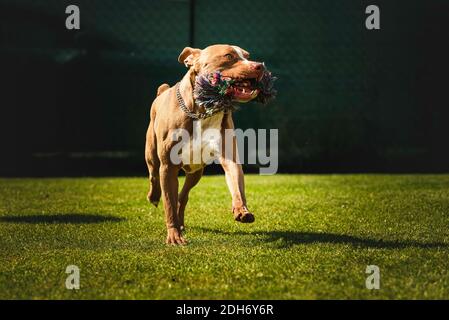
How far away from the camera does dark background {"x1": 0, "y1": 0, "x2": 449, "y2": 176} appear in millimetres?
8570

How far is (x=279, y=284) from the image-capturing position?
3.32 m

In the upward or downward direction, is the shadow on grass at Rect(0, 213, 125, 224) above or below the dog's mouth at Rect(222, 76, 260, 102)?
below

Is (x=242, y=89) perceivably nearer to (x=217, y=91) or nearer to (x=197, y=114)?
(x=217, y=91)

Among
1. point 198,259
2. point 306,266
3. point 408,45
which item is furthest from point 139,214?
point 408,45

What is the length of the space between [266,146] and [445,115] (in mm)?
2337

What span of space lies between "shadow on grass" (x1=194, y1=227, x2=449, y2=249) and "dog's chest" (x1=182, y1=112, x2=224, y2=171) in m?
0.67

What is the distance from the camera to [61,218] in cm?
545

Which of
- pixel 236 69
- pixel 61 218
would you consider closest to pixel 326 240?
pixel 236 69

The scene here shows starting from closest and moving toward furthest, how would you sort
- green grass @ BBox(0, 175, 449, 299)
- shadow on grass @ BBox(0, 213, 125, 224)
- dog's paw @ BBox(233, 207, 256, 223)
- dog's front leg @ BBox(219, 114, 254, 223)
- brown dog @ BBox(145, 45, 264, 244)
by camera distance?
green grass @ BBox(0, 175, 449, 299) → dog's paw @ BBox(233, 207, 256, 223) → dog's front leg @ BBox(219, 114, 254, 223) → brown dog @ BBox(145, 45, 264, 244) → shadow on grass @ BBox(0, 213, 125, 224)

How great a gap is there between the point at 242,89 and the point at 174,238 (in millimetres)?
1001

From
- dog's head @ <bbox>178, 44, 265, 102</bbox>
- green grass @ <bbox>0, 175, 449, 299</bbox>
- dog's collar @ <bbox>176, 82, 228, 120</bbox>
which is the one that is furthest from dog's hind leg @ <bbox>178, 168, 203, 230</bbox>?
dog's head @ <bbox>178, 44, 265, 102</bbox>

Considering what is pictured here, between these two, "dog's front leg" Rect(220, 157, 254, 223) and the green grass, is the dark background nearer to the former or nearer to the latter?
the green grass

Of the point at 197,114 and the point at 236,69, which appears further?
the point at 197,114

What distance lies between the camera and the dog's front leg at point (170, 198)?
4375 mm
